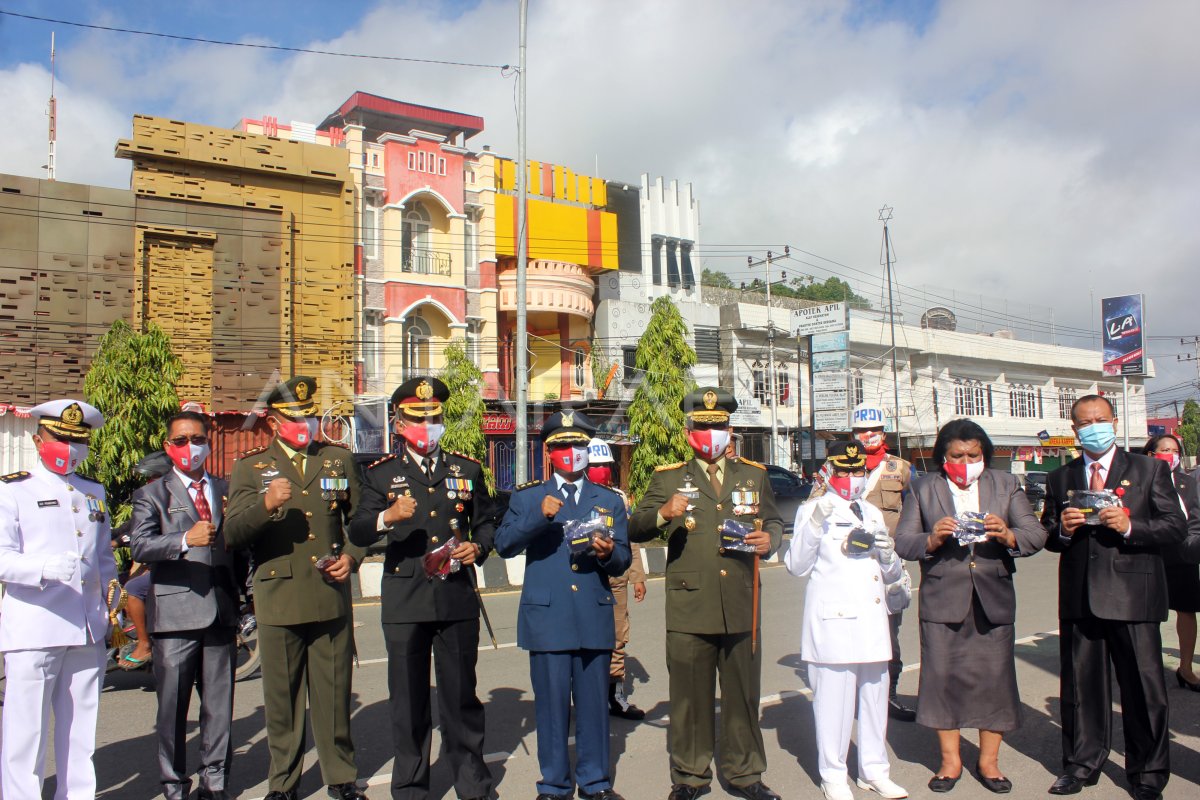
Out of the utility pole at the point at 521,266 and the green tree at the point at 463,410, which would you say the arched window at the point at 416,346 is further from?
the utility pole at the point at 521,266

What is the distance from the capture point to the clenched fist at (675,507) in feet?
16.6

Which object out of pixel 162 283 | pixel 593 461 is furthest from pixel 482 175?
pixel 593 461

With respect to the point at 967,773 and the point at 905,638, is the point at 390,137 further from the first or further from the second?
the point at 967,773

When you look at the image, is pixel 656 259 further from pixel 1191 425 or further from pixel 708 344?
pixel 1191 425

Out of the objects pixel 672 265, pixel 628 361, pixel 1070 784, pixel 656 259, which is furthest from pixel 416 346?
pixel 1070 784

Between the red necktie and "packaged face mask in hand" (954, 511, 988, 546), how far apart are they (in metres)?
4.29

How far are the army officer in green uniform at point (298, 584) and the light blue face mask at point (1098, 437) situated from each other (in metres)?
4.28

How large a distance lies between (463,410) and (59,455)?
19530mm

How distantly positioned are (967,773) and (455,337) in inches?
925

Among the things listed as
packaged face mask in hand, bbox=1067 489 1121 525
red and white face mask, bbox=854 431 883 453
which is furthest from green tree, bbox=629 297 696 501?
packaged face mask in hand, bbox=1067 489 1121 525

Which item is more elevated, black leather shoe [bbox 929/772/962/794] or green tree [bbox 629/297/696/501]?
green tree [bbox 629/297/696/501]

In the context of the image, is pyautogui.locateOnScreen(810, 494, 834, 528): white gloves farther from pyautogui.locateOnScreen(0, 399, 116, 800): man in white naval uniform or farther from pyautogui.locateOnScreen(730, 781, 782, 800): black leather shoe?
pyautogui.locateOnScreen(0, 399, 116, 800): man in white naval uniform

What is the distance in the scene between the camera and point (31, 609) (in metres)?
4.84

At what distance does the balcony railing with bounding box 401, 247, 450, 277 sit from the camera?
27688 millimetres
